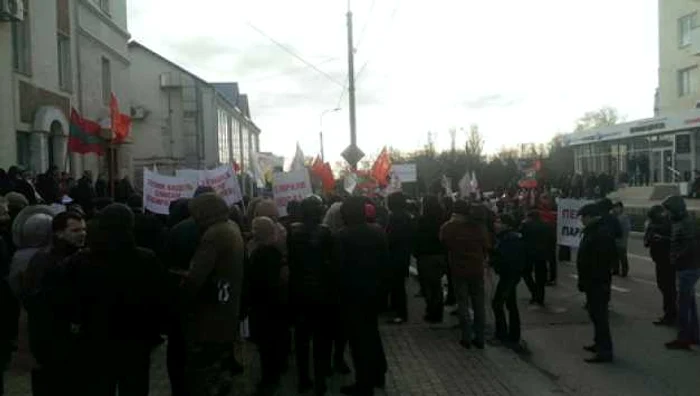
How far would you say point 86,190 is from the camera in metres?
14.0

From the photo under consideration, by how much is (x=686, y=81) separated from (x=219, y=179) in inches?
1651

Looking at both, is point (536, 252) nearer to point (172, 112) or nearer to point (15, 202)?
point (15, 202)

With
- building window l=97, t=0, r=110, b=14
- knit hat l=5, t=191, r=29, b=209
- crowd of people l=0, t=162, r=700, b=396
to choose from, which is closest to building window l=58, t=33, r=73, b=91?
building window l=97, t=0, r=110, b=14

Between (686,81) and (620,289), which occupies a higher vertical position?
(686,81)

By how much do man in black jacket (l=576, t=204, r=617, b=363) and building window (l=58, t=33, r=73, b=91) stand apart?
17193 mm

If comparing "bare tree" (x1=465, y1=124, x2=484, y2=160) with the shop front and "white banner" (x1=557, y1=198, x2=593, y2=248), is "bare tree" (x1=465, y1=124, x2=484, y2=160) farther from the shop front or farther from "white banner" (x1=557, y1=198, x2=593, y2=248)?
"white banner" (x1=557, y1=198, x2=593, y2=248)

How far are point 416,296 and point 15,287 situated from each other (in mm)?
9206

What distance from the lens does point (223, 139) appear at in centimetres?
5997

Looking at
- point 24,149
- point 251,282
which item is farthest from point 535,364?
point 24,149


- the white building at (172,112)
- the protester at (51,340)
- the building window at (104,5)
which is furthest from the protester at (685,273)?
the white building at (172,112)

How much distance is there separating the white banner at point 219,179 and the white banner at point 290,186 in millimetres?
1054

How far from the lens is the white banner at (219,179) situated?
1188cm

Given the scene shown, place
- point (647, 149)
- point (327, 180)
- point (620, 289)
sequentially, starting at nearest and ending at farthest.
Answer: point (620, 289), point (327, 180), point (647, 149)

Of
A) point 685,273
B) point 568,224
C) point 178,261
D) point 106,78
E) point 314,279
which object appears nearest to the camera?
point 178,261
